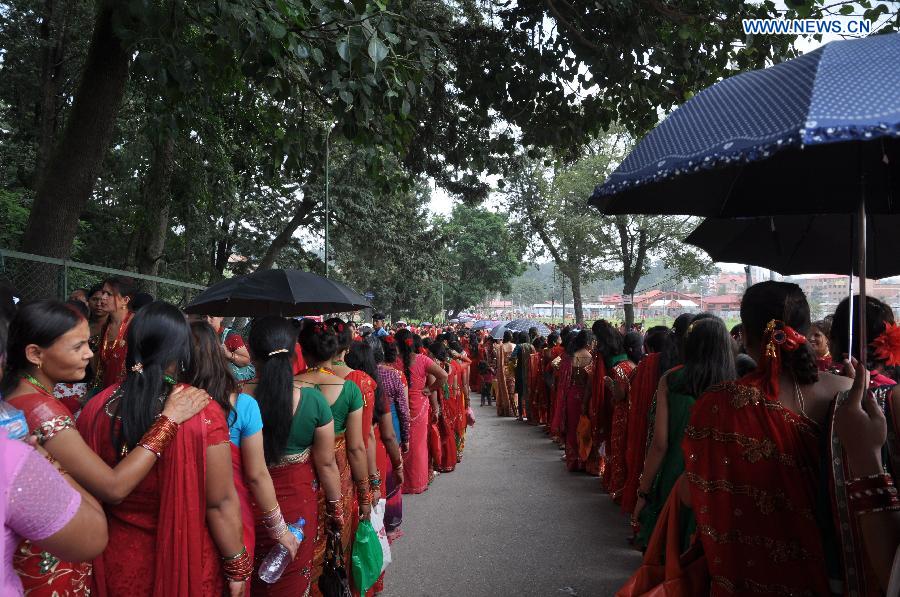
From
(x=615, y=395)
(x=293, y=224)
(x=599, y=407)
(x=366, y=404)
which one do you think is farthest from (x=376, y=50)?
(x=293, y=224)

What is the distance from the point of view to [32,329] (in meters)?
2.18

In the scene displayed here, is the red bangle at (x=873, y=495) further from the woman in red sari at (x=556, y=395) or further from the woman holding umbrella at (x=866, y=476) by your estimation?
the woman in red sari at (x=556, y=395)

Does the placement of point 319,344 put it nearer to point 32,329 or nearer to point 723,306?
point 32,329

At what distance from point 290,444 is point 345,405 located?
644mm

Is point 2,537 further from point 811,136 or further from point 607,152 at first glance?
point 607,152

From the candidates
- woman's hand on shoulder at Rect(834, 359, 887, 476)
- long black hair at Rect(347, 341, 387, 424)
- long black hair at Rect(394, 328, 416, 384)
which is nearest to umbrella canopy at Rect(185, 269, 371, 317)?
long black hair at Rect(347, 341, 387, 424)

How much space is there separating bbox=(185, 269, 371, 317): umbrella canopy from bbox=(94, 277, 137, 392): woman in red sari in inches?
44.8

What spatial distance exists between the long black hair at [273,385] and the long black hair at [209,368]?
56 centimetres

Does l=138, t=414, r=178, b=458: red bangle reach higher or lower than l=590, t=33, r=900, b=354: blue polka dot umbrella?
lower

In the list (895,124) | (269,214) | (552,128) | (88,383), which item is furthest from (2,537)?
(269,214)

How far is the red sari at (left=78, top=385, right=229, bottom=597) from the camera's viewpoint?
212 centimetres

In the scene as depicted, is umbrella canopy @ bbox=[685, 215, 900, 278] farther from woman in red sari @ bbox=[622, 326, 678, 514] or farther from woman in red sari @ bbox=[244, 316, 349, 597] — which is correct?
woman in red sari @ bbox=[244, 316, 349, 597]

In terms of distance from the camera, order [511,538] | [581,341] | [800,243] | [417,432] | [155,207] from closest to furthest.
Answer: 1. [800,243]
2. [511,538]
3. [417,432]
4. [581,341]
5. [155,207]

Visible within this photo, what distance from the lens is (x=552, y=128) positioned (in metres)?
7.59
